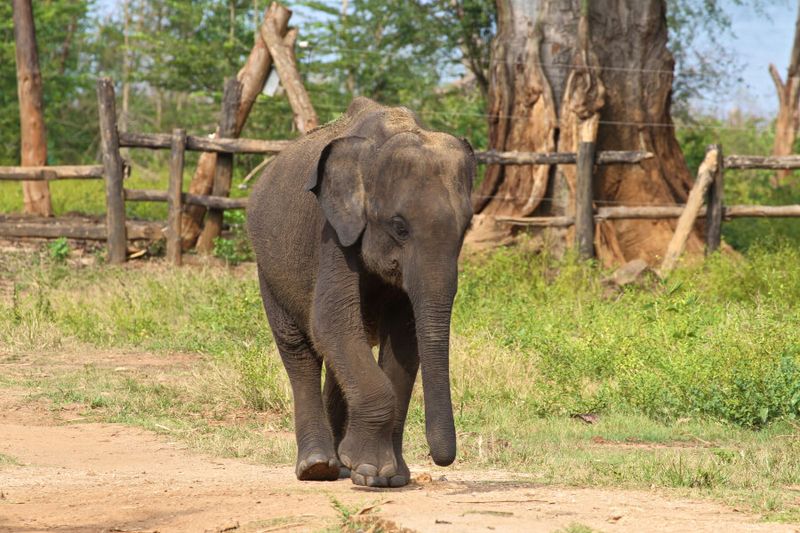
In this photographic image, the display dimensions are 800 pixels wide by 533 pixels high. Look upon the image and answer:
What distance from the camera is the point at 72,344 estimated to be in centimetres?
1148

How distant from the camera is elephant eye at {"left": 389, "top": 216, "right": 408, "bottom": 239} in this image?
18.3ft

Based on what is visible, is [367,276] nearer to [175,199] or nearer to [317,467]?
[317,467]

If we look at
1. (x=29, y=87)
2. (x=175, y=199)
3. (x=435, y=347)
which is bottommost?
(x=175, y=199)

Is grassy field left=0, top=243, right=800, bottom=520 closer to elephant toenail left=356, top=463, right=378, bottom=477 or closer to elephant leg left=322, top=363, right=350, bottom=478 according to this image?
elephant leg left=322, top=363, right=350, bottom=478

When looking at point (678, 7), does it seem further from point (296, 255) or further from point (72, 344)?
point (296, 255)

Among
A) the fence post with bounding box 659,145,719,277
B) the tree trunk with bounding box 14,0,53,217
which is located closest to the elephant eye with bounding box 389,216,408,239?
the fence post with bounding box 659,145,719,277

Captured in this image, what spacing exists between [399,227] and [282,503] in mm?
1305

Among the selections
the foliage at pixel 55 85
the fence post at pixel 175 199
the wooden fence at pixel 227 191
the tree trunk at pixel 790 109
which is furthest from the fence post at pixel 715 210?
the foliage at pixel 55 85

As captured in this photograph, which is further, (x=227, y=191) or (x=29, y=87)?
(x=29, y=87)

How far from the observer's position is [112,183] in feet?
50.0

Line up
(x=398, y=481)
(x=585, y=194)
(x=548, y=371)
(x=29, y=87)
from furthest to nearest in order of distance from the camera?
(x=29, y=87)
(x=585, y=194)
(x=548, y=371)
(x=398, y=481)

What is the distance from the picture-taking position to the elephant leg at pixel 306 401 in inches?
249

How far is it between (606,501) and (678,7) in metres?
20.0

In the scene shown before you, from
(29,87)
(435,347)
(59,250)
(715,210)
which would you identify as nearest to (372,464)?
(435,347)
